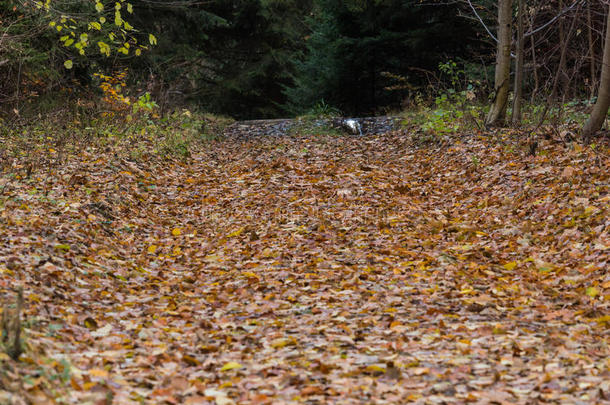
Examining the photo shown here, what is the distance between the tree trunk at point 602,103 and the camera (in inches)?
348

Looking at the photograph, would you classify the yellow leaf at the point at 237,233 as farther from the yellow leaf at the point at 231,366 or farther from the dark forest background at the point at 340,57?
the dark forest background at the point at 340,57

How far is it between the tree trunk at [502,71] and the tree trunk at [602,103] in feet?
8.30

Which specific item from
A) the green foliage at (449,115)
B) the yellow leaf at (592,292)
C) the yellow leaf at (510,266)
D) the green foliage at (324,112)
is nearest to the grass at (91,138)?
the green foliage at (324,112)

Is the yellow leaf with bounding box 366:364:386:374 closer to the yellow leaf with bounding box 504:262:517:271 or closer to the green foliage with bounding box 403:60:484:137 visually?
the yellow leaf with bounding box 504:262:517:271

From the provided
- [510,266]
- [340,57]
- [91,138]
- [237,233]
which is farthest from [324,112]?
[510,266]

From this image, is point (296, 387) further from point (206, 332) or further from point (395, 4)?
point (395, 4)

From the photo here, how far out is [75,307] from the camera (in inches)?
200

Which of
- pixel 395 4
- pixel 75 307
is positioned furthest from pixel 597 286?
pixel 395 4

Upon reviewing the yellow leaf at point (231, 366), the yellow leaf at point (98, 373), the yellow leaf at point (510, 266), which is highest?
the yellow leaf at point (510, 266)

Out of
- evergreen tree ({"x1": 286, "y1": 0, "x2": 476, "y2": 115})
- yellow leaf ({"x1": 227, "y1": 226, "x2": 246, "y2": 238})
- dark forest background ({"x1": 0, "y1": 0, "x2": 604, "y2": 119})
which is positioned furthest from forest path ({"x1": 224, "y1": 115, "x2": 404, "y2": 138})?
yellow leaf ({"x1": 227, "y1": 226, "x2": 246, "y2": 238})

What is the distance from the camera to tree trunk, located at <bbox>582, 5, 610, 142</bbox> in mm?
8836

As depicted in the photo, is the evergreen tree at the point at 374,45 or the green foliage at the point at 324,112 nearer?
the evergreen tree at the point at 374,45

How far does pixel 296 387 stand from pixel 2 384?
1.76 metres

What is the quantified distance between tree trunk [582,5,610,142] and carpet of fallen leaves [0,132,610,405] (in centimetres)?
55
